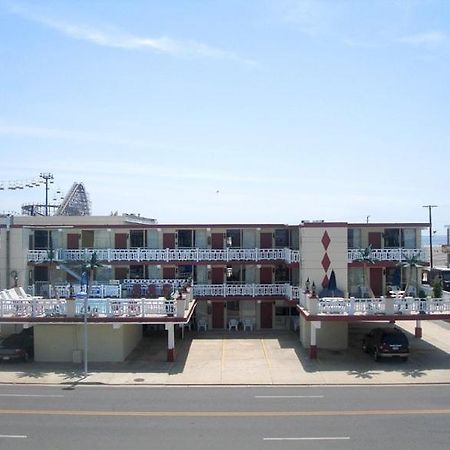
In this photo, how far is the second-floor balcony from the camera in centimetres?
3750

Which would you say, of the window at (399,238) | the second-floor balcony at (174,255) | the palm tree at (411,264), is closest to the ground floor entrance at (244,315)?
the second-floor balcony at (174,255)

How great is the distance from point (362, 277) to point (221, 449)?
75.7ft

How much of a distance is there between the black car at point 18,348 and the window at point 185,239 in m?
11.9

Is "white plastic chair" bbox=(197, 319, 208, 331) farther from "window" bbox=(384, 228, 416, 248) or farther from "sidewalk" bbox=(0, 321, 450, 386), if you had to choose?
"window" bbox=(384, 228, 416, 248)

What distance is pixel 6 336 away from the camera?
3459 centimetres

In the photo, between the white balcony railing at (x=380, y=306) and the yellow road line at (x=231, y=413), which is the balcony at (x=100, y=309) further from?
the yellow road line at (x=231, y=413)

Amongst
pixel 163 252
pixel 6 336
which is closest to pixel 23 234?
pixel 6 336

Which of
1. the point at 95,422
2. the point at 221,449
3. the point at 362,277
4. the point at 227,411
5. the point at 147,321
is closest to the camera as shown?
the point at 221,449

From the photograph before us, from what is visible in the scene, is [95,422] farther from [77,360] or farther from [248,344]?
[248,344]

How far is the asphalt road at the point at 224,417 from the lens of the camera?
1672 centimetres

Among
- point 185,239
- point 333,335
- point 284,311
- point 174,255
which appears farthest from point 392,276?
point 174,255

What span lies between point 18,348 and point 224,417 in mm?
14125

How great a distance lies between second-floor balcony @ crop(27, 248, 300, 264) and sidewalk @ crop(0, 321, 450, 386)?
590 centimetres

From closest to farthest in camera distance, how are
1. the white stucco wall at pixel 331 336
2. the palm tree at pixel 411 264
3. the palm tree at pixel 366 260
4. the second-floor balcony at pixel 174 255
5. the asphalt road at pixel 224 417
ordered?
the asphalt road at pixel 224 417
the white stucco wall at pixel 331 336
the palm tree at pixel 411 264
the palm tree at pixel 366 260
the second-floor balcony at pixel 174 255
